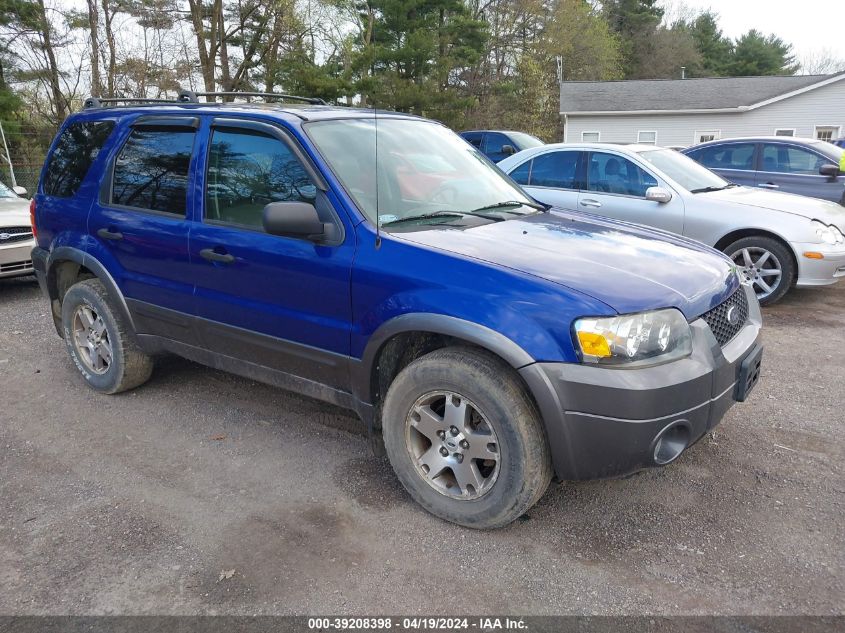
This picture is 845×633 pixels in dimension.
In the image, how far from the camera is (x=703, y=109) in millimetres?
26906

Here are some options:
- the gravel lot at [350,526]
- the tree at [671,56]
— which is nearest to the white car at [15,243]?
the gravel lot at [350,526]

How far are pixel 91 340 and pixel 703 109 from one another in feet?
90.2

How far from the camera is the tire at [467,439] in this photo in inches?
110

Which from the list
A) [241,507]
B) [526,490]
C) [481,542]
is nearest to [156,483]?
[241,507]

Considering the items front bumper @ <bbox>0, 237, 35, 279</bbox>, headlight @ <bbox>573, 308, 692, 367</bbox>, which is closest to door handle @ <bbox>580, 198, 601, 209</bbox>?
headlight @ <bbox>573, 308, 692, 367</bbox>

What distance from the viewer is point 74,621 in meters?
2.51

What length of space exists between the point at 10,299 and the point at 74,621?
256 inches

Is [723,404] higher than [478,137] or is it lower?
lower

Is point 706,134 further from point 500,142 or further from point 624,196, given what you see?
point 624,196

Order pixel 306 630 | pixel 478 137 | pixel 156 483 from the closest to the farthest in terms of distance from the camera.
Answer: pixel 306 630 < pixel 156 483 < pixel 478 137

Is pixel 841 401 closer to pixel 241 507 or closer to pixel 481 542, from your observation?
pixel 481 542

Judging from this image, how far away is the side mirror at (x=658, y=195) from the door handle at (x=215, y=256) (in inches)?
188

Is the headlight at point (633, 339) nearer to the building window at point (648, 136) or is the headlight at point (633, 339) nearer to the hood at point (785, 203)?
the hood at point (785, 203)

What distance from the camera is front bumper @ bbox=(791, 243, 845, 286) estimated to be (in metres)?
6.51
